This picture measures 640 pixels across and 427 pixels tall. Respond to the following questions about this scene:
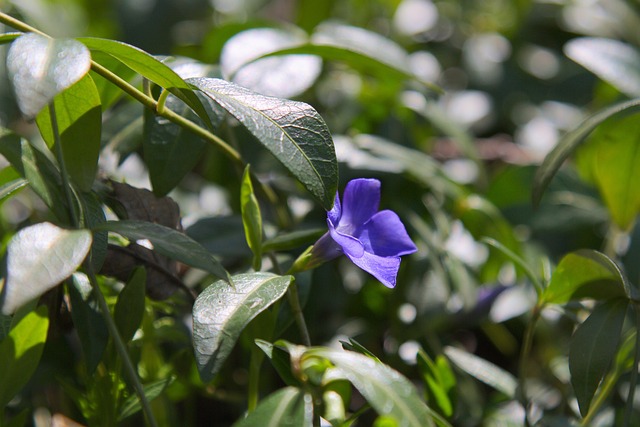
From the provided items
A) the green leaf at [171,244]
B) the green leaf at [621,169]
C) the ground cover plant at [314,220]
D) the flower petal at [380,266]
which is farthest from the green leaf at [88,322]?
the green leaf at [621,169]

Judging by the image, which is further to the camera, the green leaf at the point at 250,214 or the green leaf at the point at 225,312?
the green leaf at the point at 250,214

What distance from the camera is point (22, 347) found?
56cm

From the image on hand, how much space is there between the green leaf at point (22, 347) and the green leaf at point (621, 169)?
2.18 feet

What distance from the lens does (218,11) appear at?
153cm

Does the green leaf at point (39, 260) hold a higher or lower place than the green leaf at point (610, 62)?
higher

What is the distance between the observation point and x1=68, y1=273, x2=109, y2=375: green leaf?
623mm

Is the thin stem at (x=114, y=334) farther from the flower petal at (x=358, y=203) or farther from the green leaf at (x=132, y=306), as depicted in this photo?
the flower petal at (x=358, y=203)

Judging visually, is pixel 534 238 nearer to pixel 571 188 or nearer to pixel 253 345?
pixel 571 188

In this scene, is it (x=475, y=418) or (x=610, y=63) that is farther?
(x=610, y=63)

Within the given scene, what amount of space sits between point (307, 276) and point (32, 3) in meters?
0.78

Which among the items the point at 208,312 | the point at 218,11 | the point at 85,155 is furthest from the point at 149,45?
the point at 208,312

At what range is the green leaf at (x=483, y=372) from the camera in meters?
0.82

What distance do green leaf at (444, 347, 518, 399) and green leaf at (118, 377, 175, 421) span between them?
0.32m

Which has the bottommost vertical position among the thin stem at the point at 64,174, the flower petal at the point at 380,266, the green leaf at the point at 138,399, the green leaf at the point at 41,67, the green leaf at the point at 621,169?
the green leaf at the point at 138,399
